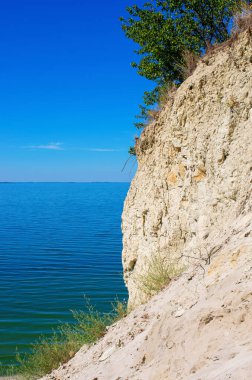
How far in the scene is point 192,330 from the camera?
15.8 feet

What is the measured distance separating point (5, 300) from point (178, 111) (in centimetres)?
1408

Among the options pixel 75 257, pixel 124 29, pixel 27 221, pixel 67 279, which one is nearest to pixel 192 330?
pixel 124 29

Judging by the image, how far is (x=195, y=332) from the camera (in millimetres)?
4738

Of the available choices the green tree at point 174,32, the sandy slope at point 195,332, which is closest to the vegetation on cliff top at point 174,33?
the green tree at point 174,32

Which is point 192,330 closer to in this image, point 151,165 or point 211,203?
point 211,203

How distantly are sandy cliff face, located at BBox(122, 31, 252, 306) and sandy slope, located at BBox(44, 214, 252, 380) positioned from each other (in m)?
0.93

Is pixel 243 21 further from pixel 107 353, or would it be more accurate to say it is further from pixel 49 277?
pixel 49 277

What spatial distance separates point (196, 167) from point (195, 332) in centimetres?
516

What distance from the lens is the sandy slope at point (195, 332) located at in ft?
13.5

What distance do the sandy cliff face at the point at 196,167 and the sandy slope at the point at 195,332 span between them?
934 millimetres

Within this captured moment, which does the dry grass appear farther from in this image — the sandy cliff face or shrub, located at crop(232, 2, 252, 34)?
shrub, located at crop(232, 2, 252, 34)

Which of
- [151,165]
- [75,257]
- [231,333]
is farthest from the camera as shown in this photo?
[75,257]

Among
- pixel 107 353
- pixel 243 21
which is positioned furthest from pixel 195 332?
pixel 243 21

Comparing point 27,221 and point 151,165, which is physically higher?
point 151,165
